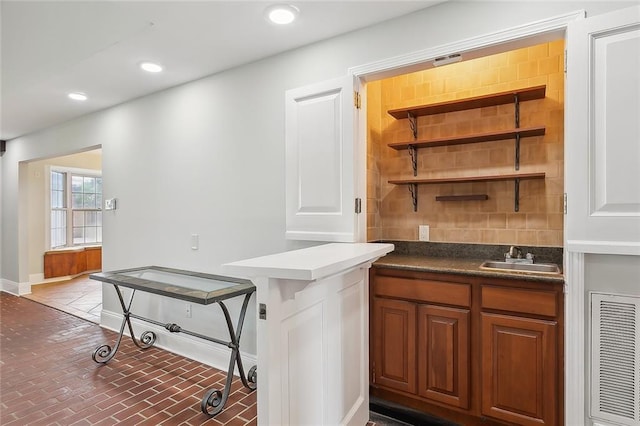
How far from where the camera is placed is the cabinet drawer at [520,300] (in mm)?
1820

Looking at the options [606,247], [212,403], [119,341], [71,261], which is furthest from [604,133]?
[71,261]

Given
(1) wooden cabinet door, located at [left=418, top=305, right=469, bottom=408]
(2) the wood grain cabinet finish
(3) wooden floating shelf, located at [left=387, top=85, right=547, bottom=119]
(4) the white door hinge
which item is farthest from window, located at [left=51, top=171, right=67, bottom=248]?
(1) wooden cabinet door, located at [left=418, top=305, right=469, bottom=408]

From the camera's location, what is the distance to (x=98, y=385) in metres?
2.68

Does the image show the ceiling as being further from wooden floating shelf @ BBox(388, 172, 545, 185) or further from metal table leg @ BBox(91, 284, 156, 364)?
metal table leg @ BBox(91, 284, 156, 364)

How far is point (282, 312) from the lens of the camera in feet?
4.60

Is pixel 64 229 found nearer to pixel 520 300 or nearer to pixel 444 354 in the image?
pixel 444 354

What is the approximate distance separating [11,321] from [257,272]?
4.81m

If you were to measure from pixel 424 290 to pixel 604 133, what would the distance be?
4.03 ft

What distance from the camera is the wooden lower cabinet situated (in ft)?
6.01

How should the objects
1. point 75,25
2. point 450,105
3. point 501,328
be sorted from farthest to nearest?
1. point 450,105
2. point 75,25
3. point 501,328

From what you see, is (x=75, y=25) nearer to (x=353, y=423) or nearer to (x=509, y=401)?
(x=353, y=423)

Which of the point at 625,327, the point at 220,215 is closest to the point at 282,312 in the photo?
the point at 625,327

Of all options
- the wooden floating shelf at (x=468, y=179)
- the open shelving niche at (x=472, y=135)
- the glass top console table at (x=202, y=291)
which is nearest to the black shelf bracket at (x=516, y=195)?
the open shelving niche at (x=472, y=135)

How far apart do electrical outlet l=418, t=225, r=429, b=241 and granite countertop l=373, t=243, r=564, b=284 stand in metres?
0.13
